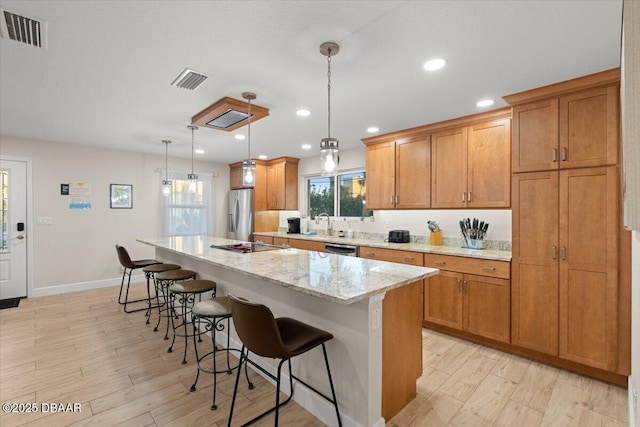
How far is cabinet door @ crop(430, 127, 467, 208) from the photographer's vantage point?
3480 mm

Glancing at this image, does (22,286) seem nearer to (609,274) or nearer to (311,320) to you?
(311,320)

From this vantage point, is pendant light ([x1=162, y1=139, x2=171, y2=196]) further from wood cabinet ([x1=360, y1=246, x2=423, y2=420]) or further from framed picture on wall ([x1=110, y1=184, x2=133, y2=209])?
wood cabinet ([x1=360, y1=246, x2=423, y2=420])

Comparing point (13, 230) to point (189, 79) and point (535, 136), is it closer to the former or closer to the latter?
point (189, 79)

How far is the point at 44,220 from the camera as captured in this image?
474cm

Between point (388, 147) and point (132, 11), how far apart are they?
3223 millimetres

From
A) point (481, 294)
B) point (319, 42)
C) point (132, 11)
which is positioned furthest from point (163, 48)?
point (481, 294)

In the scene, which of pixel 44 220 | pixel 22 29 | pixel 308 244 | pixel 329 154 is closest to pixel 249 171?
pixel 329 154

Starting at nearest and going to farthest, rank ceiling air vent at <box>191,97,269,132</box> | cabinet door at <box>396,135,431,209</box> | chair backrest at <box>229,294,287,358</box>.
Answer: chair backrest at <box>229,294,287,358</box>
ceiling air vent at <box>191,97,269,132</box>
cabinet door at <box>396,135,431,209</box>

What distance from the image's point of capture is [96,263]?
5.18 m

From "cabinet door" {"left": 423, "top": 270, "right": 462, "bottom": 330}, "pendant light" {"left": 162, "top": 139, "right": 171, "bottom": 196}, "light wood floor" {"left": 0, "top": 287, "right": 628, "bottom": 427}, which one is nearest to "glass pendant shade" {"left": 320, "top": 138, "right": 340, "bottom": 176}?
"light wood floor" {"left": 0, "top": 287, "right": 628, "bottom": 427}

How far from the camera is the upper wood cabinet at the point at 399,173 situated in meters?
Result: 3.84

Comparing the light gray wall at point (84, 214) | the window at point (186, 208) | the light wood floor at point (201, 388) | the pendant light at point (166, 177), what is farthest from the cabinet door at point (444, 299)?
the light gray wall at point (84, 214)

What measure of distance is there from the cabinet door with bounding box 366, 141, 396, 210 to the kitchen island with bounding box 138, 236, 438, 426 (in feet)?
6.50

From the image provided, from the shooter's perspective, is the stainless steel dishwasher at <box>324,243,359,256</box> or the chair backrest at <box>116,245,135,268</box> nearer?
the chair backrest at <box>116,245,135,268</box>
